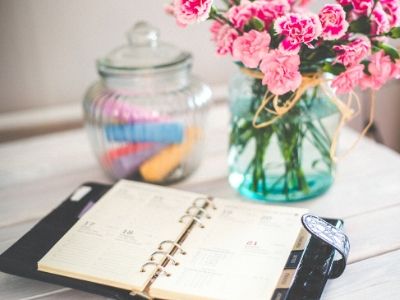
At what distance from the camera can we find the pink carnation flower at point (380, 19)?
0.69 metres

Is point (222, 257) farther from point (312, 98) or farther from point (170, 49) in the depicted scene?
point (170, 49)

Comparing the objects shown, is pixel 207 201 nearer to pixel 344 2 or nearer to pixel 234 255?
pixel 234 255

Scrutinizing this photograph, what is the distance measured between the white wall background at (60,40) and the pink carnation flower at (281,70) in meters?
0.66

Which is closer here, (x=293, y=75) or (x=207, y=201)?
(x=293, y=75)

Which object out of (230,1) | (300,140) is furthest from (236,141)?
(230,1)

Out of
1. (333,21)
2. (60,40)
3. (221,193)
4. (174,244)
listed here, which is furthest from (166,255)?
(60,40)

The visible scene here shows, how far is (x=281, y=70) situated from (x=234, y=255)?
0.24 m

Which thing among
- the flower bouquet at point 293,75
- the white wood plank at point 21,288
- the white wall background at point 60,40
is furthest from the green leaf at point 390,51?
the white wall background at point 60,40

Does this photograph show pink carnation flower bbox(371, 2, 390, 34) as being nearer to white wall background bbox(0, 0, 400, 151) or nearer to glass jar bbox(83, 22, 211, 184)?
glass jar bbox(83, 22, 211, 184)

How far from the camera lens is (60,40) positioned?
1.23m

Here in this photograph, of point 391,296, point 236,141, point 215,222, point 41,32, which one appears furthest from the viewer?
point 41,32

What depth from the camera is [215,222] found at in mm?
738

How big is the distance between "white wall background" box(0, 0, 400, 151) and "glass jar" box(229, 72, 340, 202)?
1.61ft

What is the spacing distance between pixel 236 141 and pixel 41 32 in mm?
611
